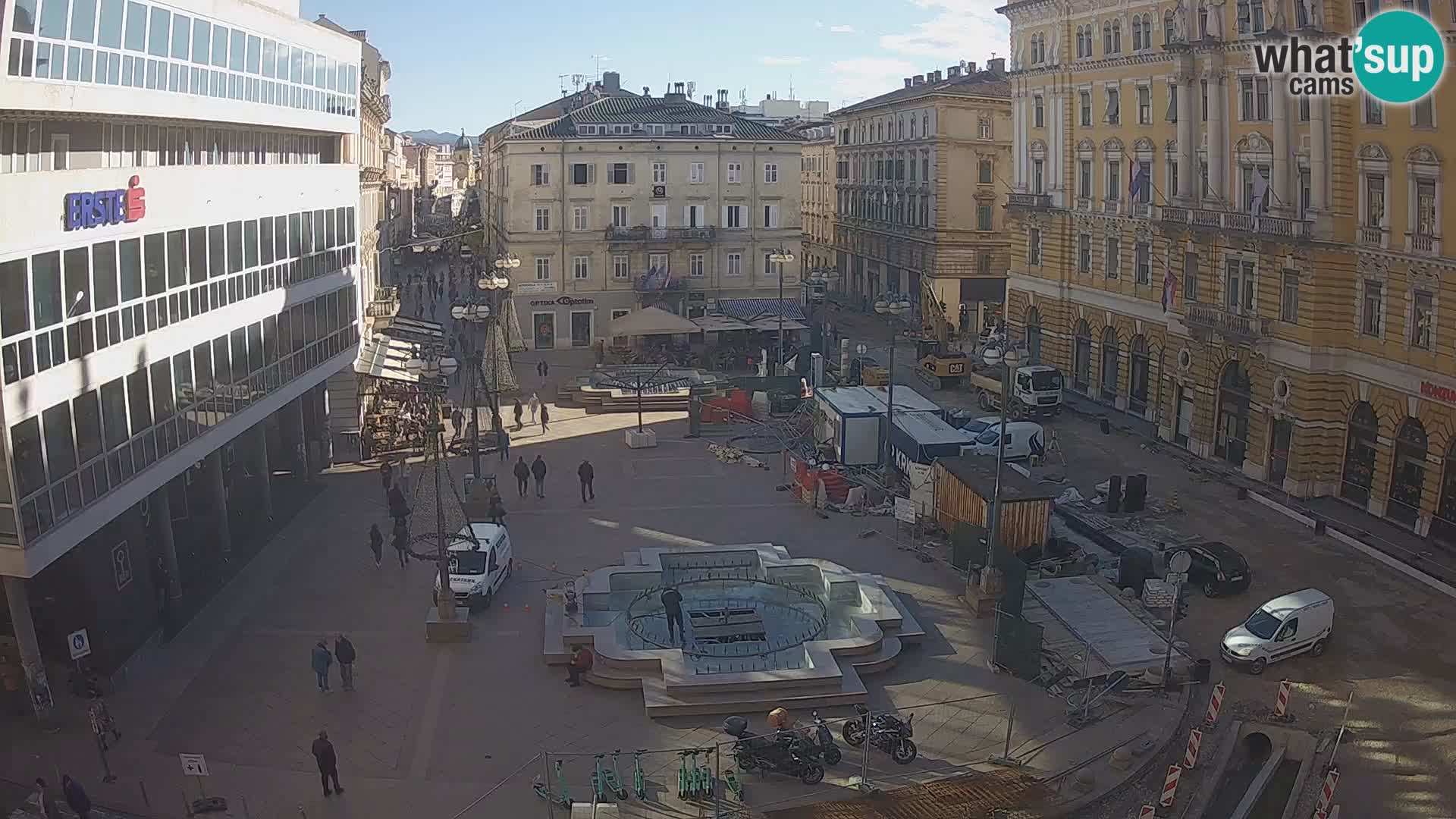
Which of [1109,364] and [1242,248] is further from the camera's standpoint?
[1109,364]

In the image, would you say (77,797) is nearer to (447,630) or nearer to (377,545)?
(447,630)

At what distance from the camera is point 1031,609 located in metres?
27.8

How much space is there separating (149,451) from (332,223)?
14.6m

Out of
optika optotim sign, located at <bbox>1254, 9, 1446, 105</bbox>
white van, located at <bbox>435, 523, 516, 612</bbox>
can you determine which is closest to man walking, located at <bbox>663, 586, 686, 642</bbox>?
white van, located at <bbox>435, 523, 516, 612</bbox>

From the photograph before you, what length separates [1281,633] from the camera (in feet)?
83.1

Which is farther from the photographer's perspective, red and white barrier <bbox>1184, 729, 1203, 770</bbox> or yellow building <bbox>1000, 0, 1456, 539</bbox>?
yellow building <bbox>1000, 0, 1456, 539</bbox>

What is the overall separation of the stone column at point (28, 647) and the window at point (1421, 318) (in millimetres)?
31310

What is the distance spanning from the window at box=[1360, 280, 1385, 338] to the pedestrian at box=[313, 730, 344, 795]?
28.2m

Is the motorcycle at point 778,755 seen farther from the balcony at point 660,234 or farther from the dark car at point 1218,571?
the balcony at point 660,234

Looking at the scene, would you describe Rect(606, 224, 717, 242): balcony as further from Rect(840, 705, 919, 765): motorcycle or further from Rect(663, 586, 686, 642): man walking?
Rect(840, 705, 919, 765): motorcycle

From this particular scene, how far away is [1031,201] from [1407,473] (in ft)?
Answer: 78.8

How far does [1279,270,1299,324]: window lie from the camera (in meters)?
37.8

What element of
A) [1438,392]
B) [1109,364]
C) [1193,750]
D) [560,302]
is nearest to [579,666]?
[1193,750]

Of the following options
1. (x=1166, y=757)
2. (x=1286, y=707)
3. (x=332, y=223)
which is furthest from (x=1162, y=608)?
(x=332, y=223)
